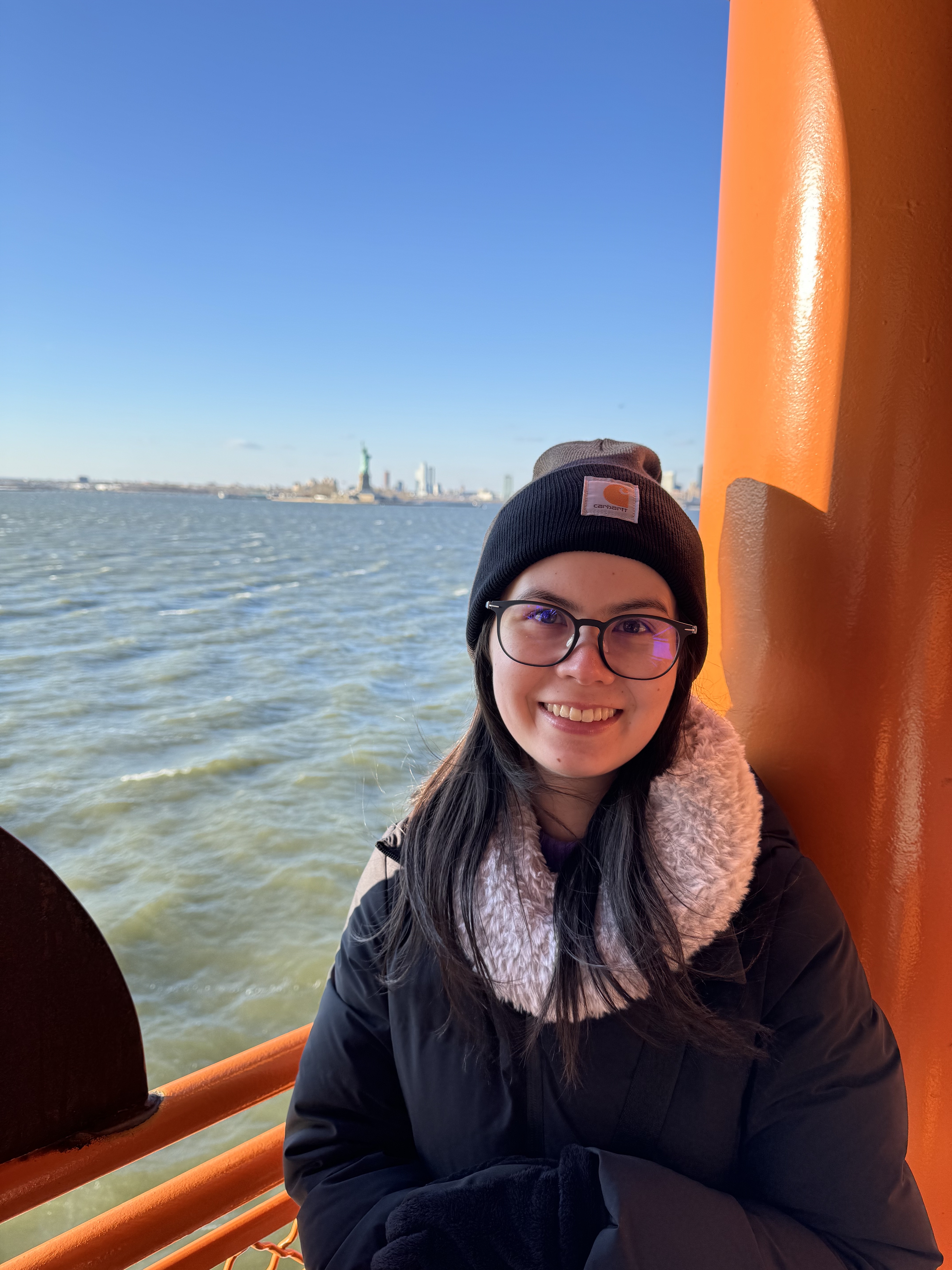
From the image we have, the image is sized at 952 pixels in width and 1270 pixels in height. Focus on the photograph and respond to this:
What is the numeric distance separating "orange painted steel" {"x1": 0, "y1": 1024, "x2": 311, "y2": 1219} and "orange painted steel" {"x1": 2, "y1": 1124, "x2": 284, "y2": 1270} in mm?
48

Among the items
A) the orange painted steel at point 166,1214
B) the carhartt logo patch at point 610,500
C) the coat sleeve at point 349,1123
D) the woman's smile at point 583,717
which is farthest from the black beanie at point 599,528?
the orange painted steel at point 166,1214

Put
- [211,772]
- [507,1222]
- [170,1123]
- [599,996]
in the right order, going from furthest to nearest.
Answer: [211,772]
[170,1123]
[599,996]
[507,1222]

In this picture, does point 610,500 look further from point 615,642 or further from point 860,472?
point 860,472

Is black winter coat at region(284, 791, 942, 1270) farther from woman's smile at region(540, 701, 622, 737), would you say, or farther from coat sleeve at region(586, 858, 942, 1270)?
woman's smile at region(540, 701, 622, 737)

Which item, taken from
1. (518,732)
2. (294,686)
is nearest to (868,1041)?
(518,732)

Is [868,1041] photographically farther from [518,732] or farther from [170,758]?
[170,758]

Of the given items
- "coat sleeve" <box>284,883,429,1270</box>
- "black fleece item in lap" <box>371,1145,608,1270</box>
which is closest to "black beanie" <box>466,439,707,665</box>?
"coat sleeve" <box>284,883,429,1270</box>

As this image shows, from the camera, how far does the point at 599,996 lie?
1.08 meters

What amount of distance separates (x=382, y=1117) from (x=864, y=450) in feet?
3.91

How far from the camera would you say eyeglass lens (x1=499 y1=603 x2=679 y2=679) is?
111cm

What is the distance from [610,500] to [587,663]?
0.22 metres

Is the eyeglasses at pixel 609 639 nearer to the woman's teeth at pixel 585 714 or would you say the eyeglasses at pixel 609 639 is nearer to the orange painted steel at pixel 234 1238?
the woman's teeth at pixel 585 714

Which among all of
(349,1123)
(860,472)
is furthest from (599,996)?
(860,472)

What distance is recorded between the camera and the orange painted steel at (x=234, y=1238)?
1.24 metres
